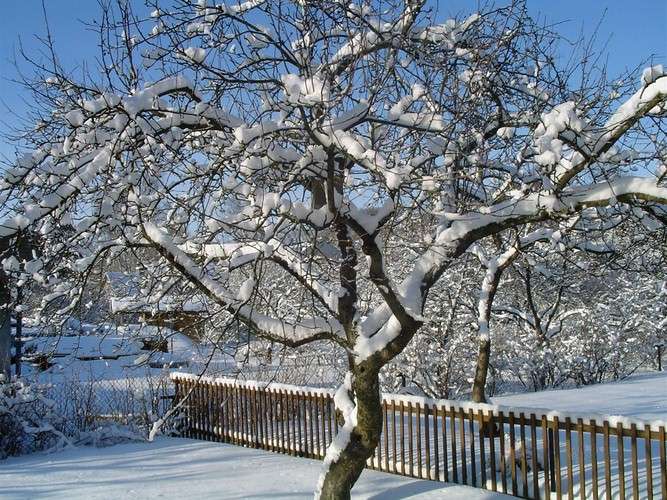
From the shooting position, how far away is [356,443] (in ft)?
20.8

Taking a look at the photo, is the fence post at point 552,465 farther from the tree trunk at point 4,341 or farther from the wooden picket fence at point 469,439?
the tree trunk at point 4,341

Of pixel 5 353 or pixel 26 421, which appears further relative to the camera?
pixel 5 353

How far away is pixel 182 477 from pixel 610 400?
9598 millimetres

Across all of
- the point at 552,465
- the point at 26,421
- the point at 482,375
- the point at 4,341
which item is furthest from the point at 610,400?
the point at 4,341

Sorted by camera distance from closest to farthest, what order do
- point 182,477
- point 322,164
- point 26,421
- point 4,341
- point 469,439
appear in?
point 322,164 → point 182,477 → point 469,439 → point 26,421 → point 4,341

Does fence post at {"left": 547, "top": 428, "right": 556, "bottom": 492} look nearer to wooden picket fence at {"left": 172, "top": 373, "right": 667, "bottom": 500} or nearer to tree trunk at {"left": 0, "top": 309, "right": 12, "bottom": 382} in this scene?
wooden picket fence at {"left": 172, "top": 373, "right": 667, "bottom": 500}

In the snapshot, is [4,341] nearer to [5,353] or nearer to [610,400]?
[5,353]

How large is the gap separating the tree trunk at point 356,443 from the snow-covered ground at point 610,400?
614 centimetres

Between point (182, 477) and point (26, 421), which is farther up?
point (26, 421)

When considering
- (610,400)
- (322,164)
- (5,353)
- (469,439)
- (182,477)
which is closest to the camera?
(322,164)

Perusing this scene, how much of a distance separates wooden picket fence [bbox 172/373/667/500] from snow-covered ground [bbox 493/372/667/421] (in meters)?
2.55

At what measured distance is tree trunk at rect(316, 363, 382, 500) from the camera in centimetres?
617

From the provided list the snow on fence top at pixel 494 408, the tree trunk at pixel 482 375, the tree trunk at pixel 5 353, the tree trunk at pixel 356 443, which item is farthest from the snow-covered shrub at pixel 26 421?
the tree trunk at pixel 482 375

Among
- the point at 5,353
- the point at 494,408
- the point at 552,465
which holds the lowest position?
the point at 552,465
